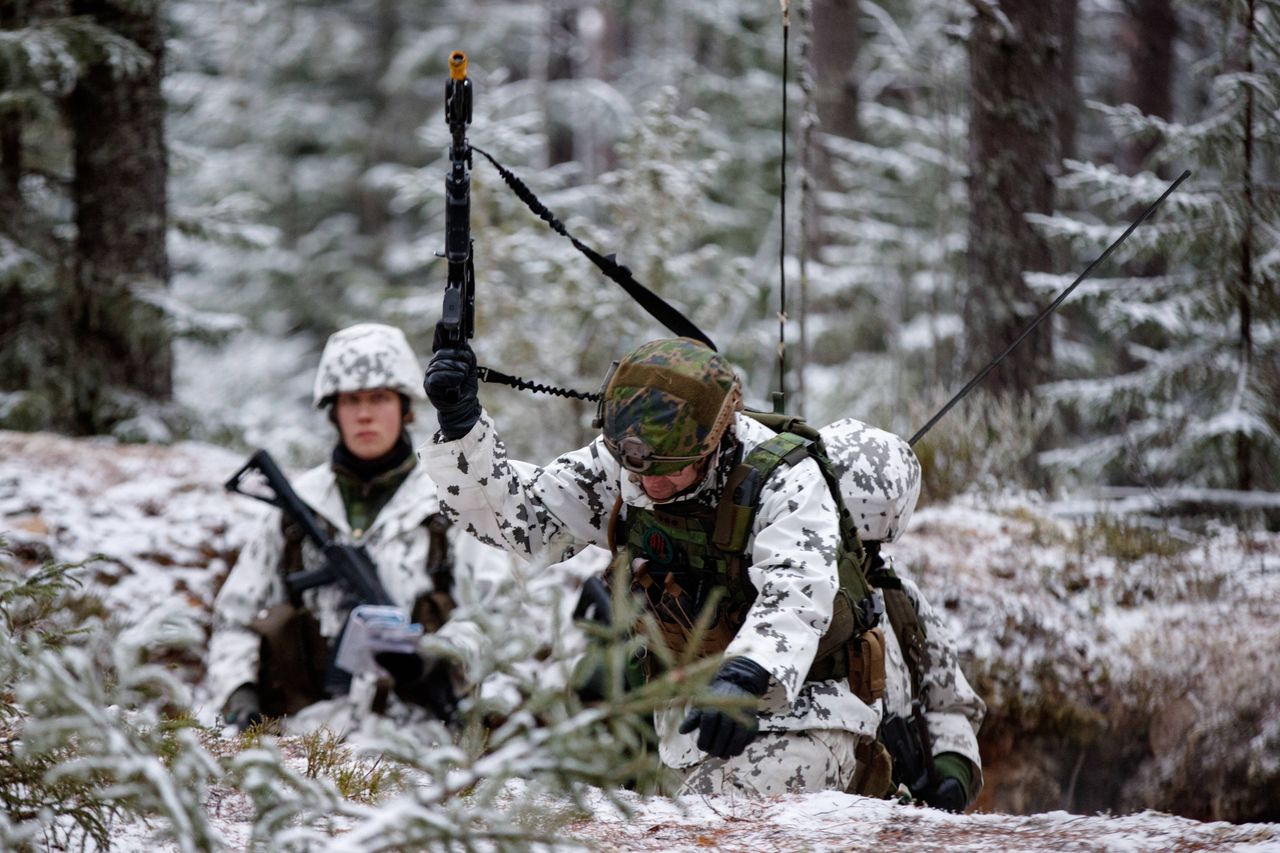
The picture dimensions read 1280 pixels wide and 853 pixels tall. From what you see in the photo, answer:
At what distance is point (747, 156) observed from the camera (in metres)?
18.9

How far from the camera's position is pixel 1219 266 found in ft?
26.3

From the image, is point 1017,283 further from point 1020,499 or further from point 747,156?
point 747,156

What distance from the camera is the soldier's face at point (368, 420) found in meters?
5.65

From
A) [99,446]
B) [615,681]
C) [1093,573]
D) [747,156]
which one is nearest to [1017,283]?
[1093,573]

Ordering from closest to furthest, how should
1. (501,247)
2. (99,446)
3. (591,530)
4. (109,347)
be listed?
(591,530)
(99,446)
(109,347)
(501,247)

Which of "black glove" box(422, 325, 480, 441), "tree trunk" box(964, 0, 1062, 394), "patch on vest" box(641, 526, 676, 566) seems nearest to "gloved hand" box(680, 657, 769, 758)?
"patch on vest" box(641, 526, 676, 566)

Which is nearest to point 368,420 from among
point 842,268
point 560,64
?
point 842,268

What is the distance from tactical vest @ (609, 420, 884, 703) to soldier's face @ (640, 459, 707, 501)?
10cm

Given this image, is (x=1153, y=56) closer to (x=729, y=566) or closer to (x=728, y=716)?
(x=729, y=566)

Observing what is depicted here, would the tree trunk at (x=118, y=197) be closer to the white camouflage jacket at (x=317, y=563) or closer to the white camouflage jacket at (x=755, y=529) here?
the white camouflage jacket at (x=317, y=563)

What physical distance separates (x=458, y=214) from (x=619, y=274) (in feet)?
2.08

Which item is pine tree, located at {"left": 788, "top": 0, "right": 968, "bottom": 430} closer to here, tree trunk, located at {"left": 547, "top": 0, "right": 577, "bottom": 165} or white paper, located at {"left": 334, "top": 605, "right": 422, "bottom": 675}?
tree trunk, located at {"left": 547, "top": 0, "right": 577, "bottom": 165}

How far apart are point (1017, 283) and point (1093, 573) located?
9.73 feet

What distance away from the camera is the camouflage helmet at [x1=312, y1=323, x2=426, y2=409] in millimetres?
5574
